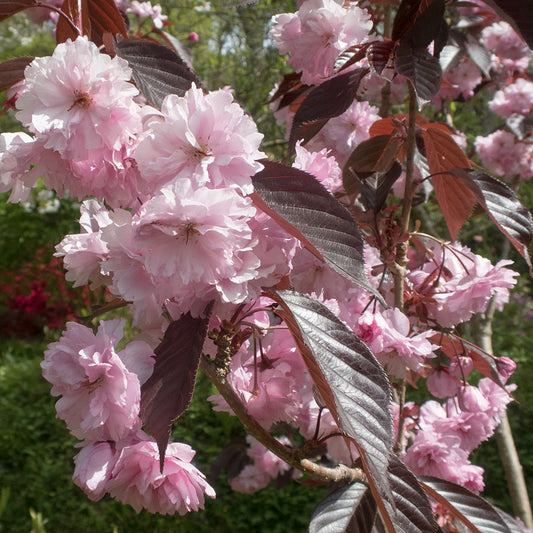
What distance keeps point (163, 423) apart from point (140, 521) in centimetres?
256

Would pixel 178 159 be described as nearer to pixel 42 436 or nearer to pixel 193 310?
pixel 193 310

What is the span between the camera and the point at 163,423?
519mm

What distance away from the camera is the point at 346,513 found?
80 centimetres

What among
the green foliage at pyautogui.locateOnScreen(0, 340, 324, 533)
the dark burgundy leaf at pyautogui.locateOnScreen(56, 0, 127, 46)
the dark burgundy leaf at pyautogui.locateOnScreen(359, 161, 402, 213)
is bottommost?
the green foliage at pyautogui.locateOnScreen(0, 340, 324, 533)

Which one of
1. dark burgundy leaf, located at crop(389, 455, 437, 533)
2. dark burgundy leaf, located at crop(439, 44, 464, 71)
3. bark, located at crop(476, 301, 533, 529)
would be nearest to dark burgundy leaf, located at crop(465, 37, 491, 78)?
dark burgundy leaf, located at crop(439, 44, 464, 71)

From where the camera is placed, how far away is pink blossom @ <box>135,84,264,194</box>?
1.61 ft

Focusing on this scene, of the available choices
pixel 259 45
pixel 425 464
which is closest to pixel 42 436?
pixel 259 45

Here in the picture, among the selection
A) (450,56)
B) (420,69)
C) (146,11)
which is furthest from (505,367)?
(146,11)

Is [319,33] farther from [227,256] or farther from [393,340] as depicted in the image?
[227,256]

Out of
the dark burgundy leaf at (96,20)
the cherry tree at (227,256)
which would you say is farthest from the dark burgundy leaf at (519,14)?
the dark burgundy leaf at (96,20)

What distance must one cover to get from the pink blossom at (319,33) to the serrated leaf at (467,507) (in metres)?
0.68

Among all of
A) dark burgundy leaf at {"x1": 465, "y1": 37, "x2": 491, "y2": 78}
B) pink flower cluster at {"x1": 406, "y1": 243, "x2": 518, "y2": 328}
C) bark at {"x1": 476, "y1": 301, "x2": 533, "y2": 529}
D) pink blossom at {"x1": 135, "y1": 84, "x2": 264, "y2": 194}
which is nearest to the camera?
pink blossom at {"x1": 135, "y1": 84, "x2": 264, "y2": 194}

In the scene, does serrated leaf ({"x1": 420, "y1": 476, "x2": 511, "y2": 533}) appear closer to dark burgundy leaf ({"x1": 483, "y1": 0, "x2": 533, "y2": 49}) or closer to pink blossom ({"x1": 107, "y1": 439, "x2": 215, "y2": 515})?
pink blossom ({"x1": 107, "y1": 439, "x2": 215, "y2": 515})

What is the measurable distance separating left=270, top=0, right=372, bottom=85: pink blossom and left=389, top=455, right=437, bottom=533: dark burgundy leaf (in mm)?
634
